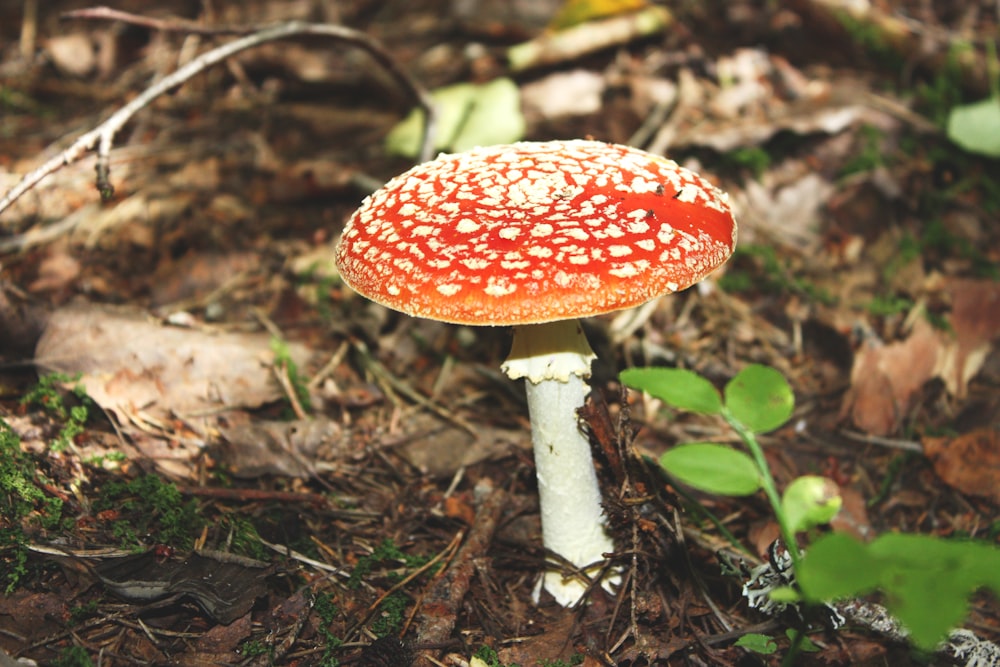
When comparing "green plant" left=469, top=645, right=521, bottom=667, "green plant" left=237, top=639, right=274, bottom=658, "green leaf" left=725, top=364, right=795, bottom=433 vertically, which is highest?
"green leaf" left=725, top=364, right=795, bottom=433

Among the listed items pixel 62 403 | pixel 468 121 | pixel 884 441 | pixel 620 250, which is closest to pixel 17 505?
pixel 62 403

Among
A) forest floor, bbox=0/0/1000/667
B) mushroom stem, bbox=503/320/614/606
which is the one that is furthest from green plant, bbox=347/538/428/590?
mushroom stem, bbox=503/320/614/606

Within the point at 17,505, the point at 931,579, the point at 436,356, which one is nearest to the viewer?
the point at 931,579

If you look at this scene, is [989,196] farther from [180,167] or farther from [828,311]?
[180,167]

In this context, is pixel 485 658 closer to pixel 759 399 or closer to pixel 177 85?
pixel 759 399

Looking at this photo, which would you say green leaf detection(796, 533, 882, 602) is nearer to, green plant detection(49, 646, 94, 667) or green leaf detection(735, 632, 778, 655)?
green leaf detection(735, 632, 778, 655)

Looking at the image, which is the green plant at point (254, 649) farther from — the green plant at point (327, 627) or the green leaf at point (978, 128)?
the green leaf at point (978, 128)

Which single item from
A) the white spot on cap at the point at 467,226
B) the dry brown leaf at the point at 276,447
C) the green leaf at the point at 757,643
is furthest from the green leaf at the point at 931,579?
the dry brown leaf at the point at 276,447
